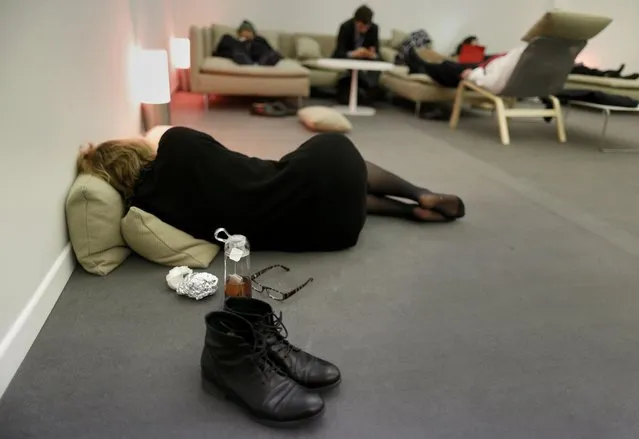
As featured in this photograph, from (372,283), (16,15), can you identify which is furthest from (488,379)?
(16,15)

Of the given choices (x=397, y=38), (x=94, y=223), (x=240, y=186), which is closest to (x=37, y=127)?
(x=94, y=223)

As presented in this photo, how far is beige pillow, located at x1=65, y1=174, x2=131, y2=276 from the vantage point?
1754mm

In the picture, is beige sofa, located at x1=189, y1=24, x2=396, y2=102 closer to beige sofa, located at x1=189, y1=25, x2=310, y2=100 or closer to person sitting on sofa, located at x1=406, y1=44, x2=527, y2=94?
beige sofa, located at x1=189, y1=25, x2=310, y2=100

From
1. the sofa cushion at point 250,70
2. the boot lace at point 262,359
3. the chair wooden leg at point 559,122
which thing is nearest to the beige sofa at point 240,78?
the sofa cushion at point 250,70

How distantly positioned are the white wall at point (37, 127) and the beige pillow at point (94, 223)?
0.04 metres

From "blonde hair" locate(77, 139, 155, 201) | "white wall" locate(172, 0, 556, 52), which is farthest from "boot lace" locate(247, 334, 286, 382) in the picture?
"white wall" locate(172, 0, 556, 52)

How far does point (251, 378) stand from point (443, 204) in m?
1.43

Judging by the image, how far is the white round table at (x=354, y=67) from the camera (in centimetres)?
489

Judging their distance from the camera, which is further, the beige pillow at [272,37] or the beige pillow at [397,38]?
the beige pillow at [397,38]

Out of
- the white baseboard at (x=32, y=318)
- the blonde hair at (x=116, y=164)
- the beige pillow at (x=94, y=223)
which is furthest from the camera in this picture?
the blonde hair at (x=116, y=164)

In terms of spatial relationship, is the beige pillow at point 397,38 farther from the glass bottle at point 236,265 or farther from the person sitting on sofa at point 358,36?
the glass bottle at point 236,265

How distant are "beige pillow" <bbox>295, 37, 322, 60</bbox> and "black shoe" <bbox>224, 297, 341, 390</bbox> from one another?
5.23 m

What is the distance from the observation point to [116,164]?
1.90 m

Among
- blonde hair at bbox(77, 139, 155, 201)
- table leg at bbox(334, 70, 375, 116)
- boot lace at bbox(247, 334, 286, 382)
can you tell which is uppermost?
blonde hair at bbox(77, 139, 155, 201)
